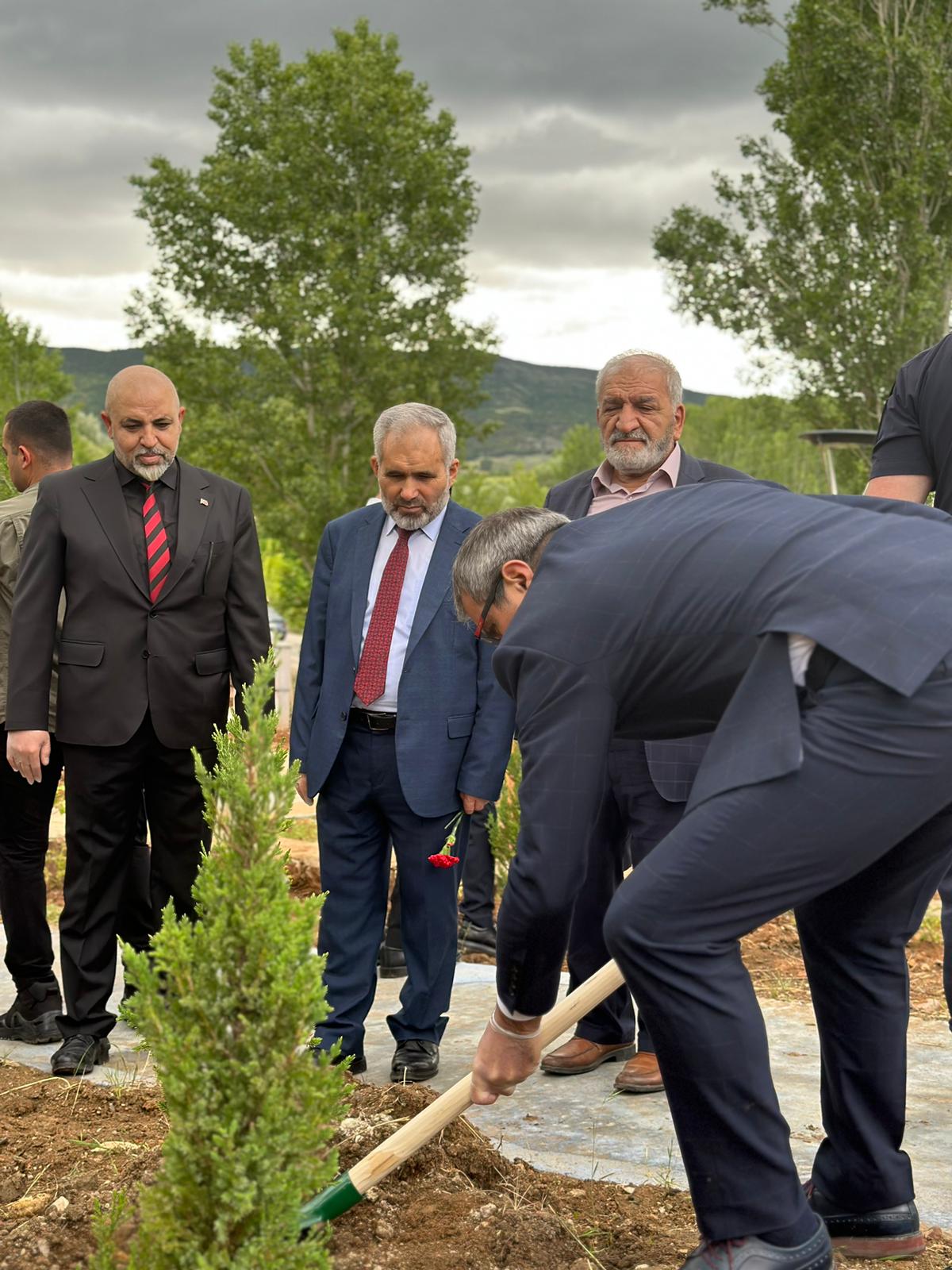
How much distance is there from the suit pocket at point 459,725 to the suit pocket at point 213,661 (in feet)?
2.87

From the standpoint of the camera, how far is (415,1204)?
129 inches

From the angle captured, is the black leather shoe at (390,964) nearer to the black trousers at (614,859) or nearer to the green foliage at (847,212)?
the black trousers at (614,859)

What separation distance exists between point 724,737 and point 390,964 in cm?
384

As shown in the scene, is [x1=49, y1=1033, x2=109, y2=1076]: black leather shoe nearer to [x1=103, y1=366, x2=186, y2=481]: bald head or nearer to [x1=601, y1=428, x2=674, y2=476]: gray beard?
[x1=103, y1=366, x2=186, y2=481]: bald head

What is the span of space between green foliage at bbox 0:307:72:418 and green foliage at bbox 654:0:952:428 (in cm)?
1368

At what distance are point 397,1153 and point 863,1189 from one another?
1088 mm

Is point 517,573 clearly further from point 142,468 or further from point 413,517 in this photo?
point 142,468

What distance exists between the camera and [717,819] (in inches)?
105

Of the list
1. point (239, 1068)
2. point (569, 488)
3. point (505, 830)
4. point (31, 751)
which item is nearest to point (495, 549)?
point (239, 1068)

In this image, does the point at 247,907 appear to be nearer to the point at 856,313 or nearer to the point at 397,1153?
the point at 397,1153

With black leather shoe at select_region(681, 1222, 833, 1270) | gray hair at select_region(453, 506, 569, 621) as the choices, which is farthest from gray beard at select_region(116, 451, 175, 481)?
black leather shoe at select_region(681, 1222, 833, 1270)

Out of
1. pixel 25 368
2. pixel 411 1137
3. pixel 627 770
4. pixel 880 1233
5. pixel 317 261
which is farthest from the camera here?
pixel 317 261

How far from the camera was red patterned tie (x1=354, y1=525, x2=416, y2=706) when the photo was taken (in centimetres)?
462

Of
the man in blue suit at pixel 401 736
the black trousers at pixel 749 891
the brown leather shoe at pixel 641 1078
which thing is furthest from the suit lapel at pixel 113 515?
the black trousers at pixel 749 891
